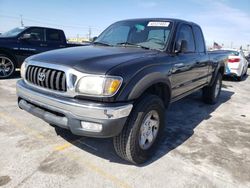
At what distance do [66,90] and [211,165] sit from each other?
2032mm

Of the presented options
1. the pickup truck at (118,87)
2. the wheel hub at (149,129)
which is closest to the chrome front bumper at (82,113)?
the pickup truck at (118,87)

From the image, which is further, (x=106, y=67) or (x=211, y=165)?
(x=211, y=165)

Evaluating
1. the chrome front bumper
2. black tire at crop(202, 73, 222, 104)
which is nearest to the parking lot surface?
the chrome front bumper

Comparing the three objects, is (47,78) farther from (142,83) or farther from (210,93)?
(210,93)

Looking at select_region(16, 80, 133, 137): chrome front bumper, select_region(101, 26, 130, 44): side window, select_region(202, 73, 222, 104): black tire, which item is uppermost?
select_region(101, 26, 130, 44): side window

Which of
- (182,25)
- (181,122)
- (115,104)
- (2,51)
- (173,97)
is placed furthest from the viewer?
(2,51)

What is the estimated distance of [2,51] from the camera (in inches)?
298

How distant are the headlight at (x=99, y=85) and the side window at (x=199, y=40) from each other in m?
2.99

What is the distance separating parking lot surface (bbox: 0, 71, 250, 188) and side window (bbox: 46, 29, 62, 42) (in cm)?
464

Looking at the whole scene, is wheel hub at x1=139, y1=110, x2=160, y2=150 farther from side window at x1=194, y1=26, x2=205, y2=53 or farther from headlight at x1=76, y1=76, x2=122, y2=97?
side window at x1=194, y1=26, x2=205, y2=53

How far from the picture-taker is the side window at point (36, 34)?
8141mm

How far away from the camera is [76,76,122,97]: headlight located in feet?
Result: 7.86

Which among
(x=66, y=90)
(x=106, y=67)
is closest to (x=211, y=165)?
(x=106, y=67)

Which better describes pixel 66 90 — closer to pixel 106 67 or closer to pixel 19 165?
pixel 106 67
